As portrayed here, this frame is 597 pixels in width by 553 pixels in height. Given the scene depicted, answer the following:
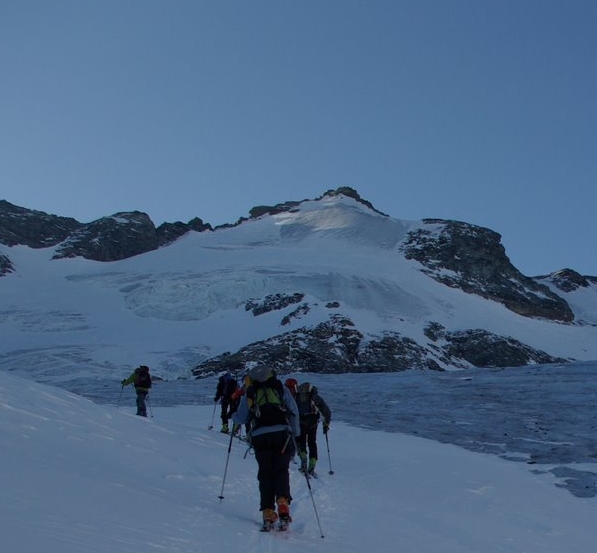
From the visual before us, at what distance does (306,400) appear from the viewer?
43.5 feet

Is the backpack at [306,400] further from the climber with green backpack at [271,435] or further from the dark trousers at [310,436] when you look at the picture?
the climber with green backpack at [271,435]

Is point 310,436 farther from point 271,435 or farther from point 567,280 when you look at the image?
point 567,280

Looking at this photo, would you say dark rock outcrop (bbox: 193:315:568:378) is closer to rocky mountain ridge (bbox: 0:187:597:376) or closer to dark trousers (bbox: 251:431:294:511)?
rocky mountain ridge (bbox: 0:187:597:376)

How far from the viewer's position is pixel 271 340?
49969 millimetres

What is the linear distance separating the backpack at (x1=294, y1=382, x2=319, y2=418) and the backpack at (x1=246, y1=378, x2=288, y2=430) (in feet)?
16.1

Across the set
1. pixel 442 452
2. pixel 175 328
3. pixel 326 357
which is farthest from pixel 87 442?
pixel 175 328

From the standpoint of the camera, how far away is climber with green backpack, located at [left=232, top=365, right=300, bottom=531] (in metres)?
7.88

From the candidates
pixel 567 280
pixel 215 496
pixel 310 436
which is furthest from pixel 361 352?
pixel 567 280

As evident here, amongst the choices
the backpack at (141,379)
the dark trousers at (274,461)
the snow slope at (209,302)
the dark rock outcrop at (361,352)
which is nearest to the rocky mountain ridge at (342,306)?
the dark rock outcrop at (361,352)

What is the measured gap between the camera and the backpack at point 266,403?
818 cm

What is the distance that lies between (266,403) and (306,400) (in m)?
5.14

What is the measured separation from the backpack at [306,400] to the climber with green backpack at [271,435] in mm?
4854

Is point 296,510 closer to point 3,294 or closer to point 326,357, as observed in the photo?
point 326,357

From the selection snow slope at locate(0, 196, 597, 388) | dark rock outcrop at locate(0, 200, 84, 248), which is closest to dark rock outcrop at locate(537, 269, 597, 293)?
snow slope at locate(0, 196, 597, 388)
